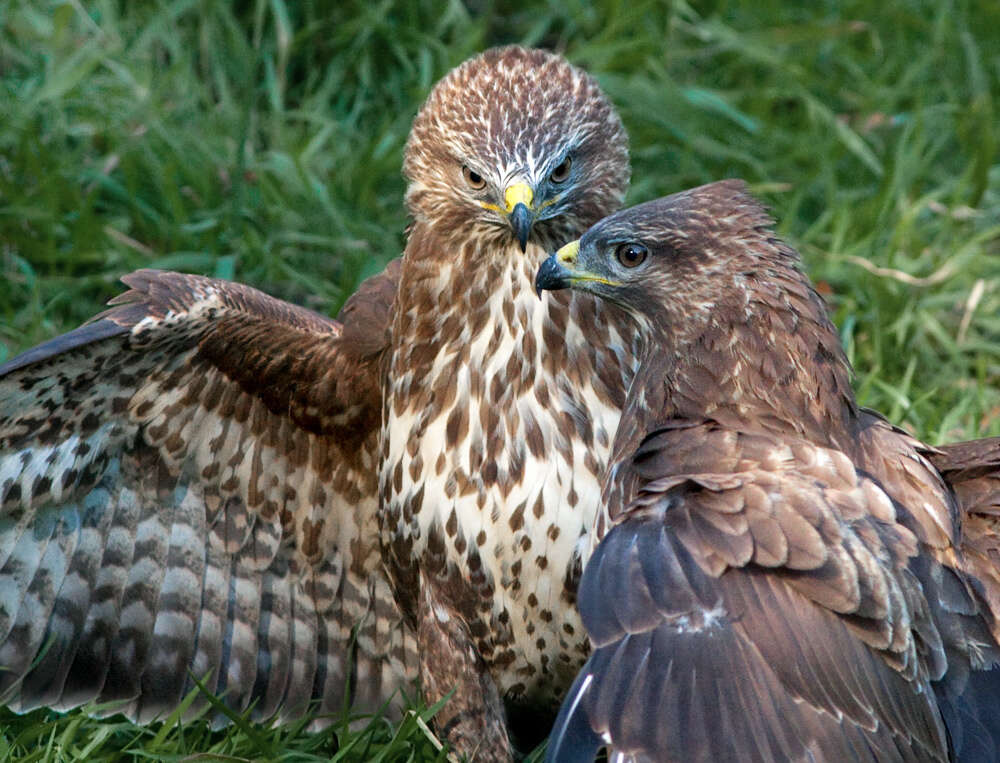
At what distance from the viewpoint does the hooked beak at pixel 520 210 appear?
13.2 feet

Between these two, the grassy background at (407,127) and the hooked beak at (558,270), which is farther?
the grassy background at (407,127)

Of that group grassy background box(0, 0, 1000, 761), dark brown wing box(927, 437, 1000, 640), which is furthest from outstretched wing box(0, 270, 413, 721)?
dark brown wing box(927, 437, 1000, 640)

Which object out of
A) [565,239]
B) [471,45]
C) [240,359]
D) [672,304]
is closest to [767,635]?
[672,304]

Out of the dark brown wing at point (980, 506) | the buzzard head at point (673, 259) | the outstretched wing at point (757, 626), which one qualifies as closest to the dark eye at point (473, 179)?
the buzzard head at point (673, 259)

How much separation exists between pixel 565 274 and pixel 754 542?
0.90 meters

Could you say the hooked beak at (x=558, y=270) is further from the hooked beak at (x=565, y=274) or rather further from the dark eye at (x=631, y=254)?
the dark eye at (x=631, y=254)

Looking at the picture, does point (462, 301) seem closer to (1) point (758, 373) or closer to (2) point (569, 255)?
(2) point (569, 255)

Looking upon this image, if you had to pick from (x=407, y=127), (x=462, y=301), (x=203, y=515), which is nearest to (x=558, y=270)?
(x=462, y=301)

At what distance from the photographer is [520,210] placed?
13.2 ft

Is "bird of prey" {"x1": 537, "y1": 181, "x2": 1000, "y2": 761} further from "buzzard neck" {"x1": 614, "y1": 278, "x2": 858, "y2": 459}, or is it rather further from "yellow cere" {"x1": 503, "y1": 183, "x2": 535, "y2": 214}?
"yellow cere" {"x1": 503, "y1": 183, "x2": 535, "y2": 214}

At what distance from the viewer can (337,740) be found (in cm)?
482

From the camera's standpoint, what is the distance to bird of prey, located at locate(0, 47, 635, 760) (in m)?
4.25

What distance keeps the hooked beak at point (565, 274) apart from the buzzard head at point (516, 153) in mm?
92

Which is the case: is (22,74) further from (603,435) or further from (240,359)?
(603,435)
